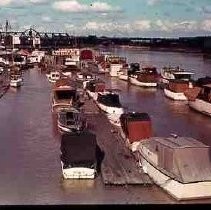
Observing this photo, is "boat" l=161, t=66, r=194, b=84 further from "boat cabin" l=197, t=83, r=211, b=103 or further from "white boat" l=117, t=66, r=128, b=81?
"boat cabin" l=197, t=83, r=211, b=103

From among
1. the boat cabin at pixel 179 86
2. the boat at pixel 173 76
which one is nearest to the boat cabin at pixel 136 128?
the boat cabin at pixel 179 86

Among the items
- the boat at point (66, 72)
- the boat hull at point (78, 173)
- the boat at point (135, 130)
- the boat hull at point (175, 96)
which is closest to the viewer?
the boat hull at point (78, 173)

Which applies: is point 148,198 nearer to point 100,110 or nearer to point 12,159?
point 12,159

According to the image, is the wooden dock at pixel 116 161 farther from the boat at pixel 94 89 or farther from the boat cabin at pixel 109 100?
the boat at pixel 94 89

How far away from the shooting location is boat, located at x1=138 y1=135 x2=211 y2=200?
4016 mm

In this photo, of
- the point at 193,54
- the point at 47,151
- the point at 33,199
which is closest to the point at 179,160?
the point at 33,199

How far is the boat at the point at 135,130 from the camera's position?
586 cm

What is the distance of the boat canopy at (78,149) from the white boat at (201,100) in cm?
522

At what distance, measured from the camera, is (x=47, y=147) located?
6.12 metres

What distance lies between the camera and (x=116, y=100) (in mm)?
9438

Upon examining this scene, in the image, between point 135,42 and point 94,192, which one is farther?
point 135,42

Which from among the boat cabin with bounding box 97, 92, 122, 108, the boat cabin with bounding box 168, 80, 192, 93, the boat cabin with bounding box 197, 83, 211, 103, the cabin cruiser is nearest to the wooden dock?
the cabin cruiser

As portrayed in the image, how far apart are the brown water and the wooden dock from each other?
4.4 inches

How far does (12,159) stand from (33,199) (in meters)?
1.56
